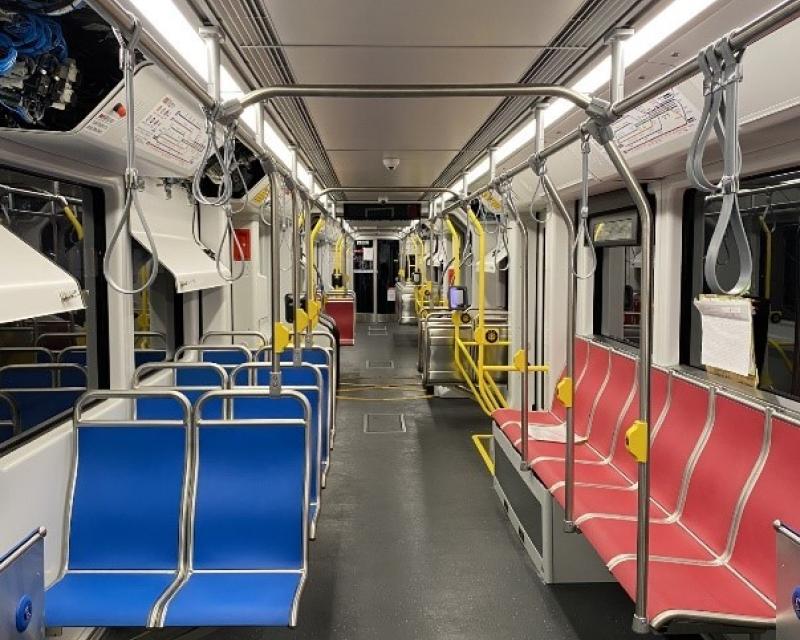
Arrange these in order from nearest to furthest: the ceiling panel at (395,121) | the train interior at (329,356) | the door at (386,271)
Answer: the train interior at (329,356) → the ceiling panel at (395,121) → the door at (386,271)

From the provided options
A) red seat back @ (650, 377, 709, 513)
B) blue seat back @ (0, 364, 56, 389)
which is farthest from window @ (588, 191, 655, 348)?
blue seat back @ (0, 364, 56, 389)

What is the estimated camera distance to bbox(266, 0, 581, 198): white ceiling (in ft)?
8.63

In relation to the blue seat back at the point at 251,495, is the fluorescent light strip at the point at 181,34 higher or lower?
higher

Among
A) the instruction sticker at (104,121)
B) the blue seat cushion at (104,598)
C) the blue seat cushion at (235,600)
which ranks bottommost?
the blue seat cushion at (104,598)

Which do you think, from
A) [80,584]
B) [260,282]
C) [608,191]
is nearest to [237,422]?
[80,584]

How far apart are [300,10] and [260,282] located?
14.5ft

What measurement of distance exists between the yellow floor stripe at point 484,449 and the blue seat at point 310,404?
6.70 ft

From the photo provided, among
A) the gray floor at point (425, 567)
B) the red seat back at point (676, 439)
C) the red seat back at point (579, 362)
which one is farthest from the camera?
the red seat back at point (579, 362)

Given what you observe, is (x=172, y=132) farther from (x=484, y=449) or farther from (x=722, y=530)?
(x=484, y=449)

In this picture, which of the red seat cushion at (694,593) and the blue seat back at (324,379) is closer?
the red seat cushion at (694,593)

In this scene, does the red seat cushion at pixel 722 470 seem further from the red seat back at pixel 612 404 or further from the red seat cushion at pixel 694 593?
the red seat back at pixel 612 404

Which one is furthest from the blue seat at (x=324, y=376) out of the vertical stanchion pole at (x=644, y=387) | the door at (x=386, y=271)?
the door at (x=386, y=271)

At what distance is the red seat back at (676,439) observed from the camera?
3.42m

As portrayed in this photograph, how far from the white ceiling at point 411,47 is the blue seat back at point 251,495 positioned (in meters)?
1.53
